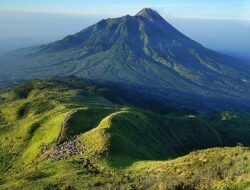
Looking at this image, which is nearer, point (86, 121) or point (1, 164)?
point (1, 164)

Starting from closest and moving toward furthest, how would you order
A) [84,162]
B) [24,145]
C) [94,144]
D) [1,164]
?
[84,162]
[94,144]
[1,164]
[24,145]

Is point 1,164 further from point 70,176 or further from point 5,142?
point 70,176

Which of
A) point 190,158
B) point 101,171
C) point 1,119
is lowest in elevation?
point 1,119

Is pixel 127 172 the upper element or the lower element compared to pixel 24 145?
upper

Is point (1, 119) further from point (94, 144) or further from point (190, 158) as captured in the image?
point (190, 158)

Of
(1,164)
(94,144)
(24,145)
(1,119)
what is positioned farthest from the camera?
(1,119)

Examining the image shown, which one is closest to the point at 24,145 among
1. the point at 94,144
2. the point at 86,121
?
the point at 86,121
